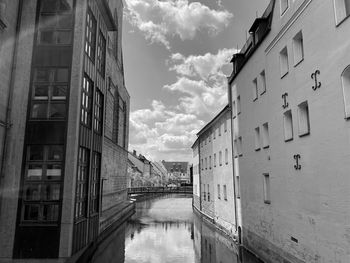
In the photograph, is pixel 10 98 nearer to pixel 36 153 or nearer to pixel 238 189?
pixel 36 153

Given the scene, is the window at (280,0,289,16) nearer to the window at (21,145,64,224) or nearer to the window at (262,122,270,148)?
the window at (262,122,270,148)

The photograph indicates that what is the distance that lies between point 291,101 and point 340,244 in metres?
5.51

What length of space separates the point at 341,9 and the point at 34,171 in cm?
1373

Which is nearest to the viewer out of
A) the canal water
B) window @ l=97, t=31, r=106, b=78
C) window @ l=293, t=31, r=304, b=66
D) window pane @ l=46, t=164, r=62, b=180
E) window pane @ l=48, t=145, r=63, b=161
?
window @ l=293, t=31, r=304, b=66

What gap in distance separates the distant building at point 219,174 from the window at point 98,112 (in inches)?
355

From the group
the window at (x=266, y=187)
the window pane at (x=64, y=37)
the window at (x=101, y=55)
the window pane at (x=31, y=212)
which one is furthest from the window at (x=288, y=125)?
the window at (x=101, y=55)

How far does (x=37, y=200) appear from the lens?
45.6 feet

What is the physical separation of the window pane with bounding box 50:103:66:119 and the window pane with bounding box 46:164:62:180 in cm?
240

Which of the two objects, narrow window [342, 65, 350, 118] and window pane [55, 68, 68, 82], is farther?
window pane [55, 68, 68, 82]

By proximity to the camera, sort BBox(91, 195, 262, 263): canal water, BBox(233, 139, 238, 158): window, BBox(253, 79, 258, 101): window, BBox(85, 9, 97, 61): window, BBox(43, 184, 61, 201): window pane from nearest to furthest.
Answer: BBox(43, 184, 61, 201): window pane → BBox(91, 195, 262, 263): canal water → BBox(253, 79, 258, 101): window → BBox(85, 9, 97, 61): window → BBox(233, 139, 238, 158): window

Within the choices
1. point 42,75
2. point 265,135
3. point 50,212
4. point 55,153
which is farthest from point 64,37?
point 265,135

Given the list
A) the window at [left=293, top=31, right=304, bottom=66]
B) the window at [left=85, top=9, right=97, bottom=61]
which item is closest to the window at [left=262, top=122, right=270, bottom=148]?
the window at [left=293, top=31, right=304, bottom=66]

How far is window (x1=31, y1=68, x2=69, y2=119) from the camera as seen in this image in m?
14.7

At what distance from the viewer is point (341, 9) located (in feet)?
28.6
